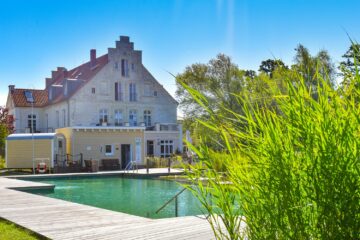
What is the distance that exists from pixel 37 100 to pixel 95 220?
36070 mm

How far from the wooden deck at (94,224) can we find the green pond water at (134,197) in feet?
8.11

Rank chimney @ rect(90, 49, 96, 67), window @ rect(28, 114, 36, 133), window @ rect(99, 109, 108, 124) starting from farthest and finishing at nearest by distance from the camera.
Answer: window @ rect(28, 114, 36, 133)
chimney @ rect(90, 49, 96, 67)
window @ rect(99, 109, 108, 124)

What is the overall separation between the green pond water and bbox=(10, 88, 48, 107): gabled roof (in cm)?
2079

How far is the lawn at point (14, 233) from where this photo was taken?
655 centimetres

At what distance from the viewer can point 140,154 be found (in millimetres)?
33469

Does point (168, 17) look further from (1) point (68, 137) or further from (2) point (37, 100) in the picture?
(2) point (37, 100)

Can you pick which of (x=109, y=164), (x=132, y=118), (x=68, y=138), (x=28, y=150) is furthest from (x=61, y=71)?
(x=109, y=164)

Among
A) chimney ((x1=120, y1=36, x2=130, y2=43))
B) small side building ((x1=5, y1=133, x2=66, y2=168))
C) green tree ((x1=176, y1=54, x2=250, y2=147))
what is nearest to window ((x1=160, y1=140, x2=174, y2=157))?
green tree ((x1=176, y1=54, x2=250, y2=147))

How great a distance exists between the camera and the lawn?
655 cm

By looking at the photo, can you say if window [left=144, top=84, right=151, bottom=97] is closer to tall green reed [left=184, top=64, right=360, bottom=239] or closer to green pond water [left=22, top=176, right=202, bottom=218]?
green pond water [left=22, top=176, right=202, bottom=218]

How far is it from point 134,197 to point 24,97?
29275 millimetres

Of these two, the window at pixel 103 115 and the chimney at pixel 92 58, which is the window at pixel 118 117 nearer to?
the window at pixel 103 115

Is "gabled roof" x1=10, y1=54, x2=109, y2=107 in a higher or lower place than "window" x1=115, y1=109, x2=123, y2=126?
higher

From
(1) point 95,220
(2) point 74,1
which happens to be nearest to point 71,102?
(2) point 74,1
